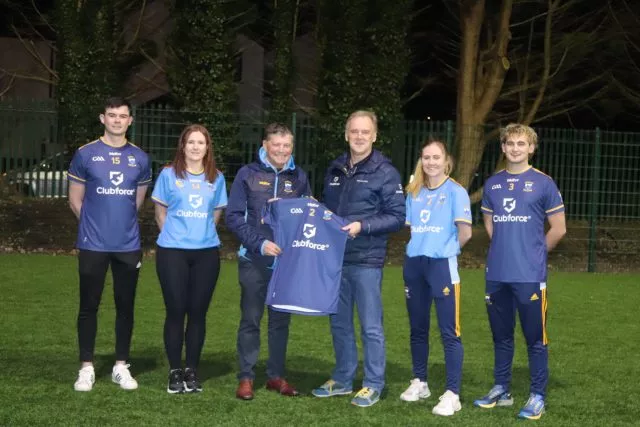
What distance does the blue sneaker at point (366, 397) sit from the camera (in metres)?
6.37

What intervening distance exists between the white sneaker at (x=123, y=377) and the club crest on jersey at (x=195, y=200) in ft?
3.93

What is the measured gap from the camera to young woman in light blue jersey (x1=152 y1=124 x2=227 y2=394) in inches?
260

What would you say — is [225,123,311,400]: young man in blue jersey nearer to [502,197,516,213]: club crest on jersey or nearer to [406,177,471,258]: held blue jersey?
[406,177,471,258]: held blue jersey

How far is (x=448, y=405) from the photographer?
6.24m

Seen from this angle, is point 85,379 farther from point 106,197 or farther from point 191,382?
point 106,197

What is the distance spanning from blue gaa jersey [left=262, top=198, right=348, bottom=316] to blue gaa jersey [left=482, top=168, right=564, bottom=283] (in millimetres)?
952

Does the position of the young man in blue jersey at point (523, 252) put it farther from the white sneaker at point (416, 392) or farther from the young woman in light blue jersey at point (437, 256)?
the white sneaker at point (416, 392)

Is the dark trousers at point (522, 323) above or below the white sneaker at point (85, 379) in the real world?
above

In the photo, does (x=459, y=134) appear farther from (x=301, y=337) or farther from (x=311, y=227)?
(x=311, y=227)

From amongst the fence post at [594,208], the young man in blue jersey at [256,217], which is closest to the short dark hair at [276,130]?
the young man in blue jersey at [256,217]

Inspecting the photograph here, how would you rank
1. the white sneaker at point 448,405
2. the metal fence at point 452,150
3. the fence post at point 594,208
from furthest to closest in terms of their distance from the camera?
1. the fence post at point 594,208
2. the metal fence at point 452,150
3. the white sneaker at point 448,405

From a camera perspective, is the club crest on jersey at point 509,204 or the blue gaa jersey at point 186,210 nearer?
the club crest on jersey at point 509,204

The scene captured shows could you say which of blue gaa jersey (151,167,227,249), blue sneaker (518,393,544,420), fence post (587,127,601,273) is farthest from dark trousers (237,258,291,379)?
fence post (587,127,601,273)

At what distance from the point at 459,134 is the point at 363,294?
10600mm
